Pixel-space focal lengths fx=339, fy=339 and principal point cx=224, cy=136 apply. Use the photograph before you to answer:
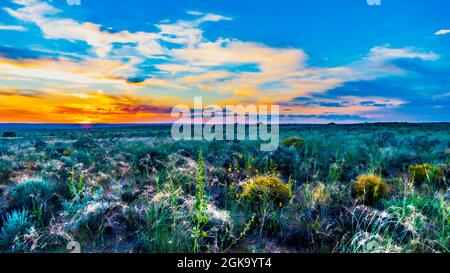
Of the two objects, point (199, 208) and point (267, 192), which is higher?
point (199, 208)

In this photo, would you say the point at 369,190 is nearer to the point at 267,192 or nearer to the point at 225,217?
the point at 267,192

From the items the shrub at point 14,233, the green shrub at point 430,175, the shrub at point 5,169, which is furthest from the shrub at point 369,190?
the shrub at point 5,169

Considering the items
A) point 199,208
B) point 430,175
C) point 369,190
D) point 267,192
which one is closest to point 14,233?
point 199,208

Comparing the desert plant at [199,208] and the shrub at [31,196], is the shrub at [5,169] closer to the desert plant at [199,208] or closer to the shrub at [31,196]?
the shrub at [31,196]

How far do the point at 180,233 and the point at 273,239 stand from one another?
1235 millimetres

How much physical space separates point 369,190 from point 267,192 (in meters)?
1.94

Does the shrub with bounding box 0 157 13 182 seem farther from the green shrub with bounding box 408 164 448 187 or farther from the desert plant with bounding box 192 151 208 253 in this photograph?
the green shrub with bounding box 408 164 448 187

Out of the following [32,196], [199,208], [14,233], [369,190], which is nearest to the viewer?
[199,208]

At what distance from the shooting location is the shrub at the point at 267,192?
18.7 feet

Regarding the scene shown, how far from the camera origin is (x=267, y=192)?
18.7 feet

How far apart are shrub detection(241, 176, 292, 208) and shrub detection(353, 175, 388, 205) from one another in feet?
4.14

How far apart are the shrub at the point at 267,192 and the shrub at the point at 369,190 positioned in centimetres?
126
